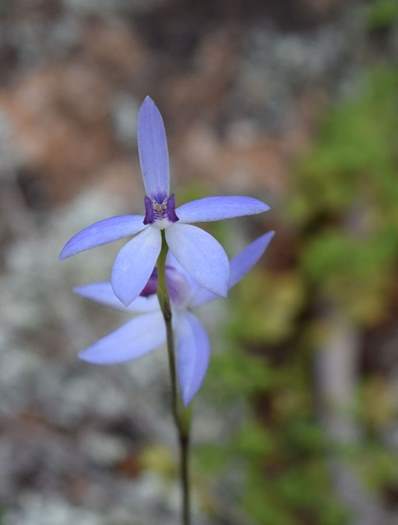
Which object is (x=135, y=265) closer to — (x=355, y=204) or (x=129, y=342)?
(x=129, y=342)

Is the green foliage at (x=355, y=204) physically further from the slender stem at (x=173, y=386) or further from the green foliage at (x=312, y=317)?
the slender stem at (x=173, y=386)

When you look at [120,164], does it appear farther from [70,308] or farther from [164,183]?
[164,183]

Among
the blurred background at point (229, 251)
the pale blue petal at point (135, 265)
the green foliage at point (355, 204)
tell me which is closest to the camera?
the pale blue petal at point (135, 265)

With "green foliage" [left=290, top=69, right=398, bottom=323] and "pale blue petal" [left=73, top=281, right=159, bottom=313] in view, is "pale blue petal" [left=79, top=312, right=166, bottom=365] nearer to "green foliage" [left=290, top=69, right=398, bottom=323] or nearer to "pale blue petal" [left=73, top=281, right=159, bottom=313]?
"pale blue petal" [left=73, top=281, right=159, bottom=313]

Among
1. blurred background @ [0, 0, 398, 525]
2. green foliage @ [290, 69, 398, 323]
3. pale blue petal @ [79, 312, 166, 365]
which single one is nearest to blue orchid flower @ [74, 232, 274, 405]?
pale blue petal @ [79, 312, 166, 365]

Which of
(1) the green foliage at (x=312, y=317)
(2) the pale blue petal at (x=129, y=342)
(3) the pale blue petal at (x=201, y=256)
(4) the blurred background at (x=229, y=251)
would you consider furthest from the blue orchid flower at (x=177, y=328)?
(1) the green foliage at (x=312, y=317)

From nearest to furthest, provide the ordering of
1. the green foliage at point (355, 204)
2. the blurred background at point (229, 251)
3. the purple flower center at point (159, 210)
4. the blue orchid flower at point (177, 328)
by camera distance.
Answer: the purple flower center at point (159, 210), the blue orchid flower at point (177, 328), the blurred background at point (229, 251), the green foliage at point (355, 204)

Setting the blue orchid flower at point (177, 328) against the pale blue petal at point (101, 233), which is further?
the blue orchid flower at point (177, 328)

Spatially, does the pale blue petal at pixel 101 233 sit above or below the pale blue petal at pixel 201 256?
above
